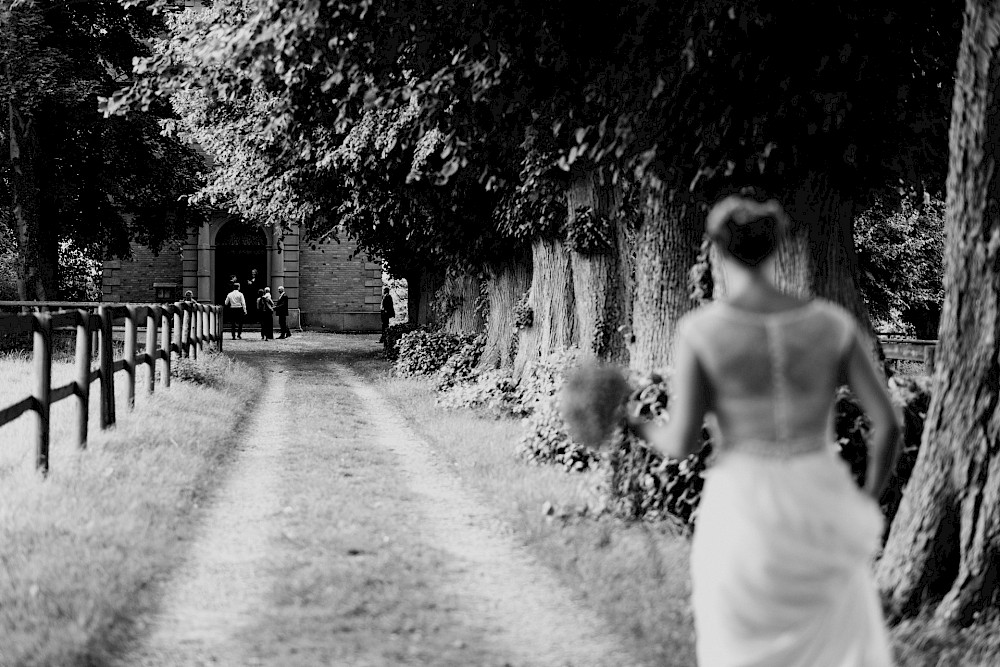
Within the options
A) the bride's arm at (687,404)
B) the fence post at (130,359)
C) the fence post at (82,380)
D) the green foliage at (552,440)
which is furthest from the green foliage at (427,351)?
the bride's arm at (687,404)

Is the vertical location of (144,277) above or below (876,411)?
above

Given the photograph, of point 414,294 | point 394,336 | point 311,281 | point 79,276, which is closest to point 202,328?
point 394,336

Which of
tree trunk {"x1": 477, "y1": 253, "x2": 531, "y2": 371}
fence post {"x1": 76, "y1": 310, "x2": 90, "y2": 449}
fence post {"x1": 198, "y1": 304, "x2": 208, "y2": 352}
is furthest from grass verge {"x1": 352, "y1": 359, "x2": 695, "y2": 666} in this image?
fence post {"x1": 198, "y1": 304, "x2": 208, "y2": 352}

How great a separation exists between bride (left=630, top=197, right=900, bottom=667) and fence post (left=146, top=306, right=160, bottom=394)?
35.4 feet

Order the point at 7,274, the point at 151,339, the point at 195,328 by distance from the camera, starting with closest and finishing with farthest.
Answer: the point at 151,339, the point at 195,328, the point at 7,274

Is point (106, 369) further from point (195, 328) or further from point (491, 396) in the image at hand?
point (195, 328)

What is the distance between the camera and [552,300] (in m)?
13.5

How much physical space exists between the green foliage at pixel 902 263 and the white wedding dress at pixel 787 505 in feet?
68.1

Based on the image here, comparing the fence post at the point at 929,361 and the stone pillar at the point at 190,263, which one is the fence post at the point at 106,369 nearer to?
the fence post at the point at 929,361

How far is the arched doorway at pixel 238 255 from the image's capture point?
40375mm

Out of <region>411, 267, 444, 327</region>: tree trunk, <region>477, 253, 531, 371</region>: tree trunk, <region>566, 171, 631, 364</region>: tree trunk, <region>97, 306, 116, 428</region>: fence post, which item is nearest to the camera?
<region>97, 306, 116, 428</region>: fence post

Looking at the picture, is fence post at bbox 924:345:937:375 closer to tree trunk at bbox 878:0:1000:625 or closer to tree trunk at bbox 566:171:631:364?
tree trunk at bbox 566:171:631:364

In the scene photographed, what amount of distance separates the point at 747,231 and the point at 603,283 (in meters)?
9.36

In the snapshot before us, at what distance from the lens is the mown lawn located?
4.50 metres
